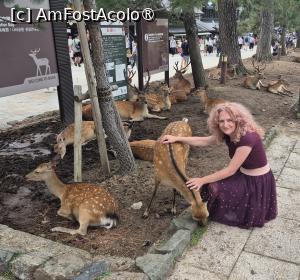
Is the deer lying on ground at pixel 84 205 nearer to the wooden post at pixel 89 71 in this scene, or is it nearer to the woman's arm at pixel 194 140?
the woman's arm at pixel 194 140

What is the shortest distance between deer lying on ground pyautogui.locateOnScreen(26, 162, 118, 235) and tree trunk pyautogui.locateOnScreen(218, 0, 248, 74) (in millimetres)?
10403

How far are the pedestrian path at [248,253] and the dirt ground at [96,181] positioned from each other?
1.51 ft

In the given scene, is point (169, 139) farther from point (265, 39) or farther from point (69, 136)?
point (265, 39)

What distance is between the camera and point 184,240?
11.3 ft

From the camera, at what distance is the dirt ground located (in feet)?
12.3

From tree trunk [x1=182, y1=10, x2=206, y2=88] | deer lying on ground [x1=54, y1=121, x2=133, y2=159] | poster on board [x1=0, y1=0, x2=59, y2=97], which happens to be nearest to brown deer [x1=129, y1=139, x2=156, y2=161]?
deer lying on ground [x1=54, y1=121, x2=133, y2=159]

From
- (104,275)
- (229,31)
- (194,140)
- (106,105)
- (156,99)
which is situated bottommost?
(104,275)

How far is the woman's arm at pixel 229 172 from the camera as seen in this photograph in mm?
3537

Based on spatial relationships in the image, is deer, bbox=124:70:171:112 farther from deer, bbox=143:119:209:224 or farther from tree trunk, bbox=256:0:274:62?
tree trunk, bbox=256:0:274:62

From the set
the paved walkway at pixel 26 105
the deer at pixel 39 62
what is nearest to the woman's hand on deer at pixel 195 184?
the deer at pixel 39 62

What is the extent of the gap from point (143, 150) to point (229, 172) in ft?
7.26

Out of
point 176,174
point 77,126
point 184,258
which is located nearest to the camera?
point 184,258

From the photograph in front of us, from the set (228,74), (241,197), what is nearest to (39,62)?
(241,197)

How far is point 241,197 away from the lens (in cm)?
373
